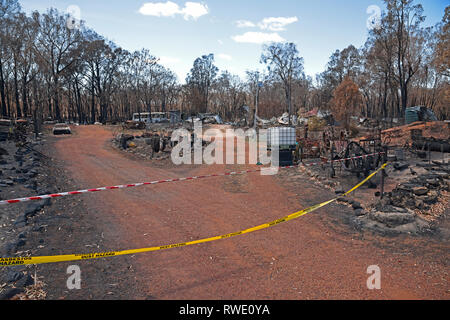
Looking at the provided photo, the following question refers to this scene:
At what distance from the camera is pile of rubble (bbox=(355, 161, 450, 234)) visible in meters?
6.52

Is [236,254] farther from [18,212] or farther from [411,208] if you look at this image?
[18,212]

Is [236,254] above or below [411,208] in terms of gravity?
below

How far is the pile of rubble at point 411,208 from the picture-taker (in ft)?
21.4

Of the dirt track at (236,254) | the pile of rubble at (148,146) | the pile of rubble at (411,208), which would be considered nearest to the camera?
the dirt track at (236,254)

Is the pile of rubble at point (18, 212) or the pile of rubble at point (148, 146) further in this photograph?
the pile of rubble at point (148, 146)

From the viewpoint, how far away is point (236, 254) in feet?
17.6

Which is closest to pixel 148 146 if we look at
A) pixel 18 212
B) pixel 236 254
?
pixel 18 212

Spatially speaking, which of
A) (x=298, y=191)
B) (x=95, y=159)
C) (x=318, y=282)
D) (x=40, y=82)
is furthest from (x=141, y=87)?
(x=318, y=282)

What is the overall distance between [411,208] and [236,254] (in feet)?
16.6

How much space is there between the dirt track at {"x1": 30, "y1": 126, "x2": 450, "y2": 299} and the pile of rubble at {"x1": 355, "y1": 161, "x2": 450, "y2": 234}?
0.51 metres

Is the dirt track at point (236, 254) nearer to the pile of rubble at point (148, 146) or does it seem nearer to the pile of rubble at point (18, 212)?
the pile of rubble at point (18, 212)

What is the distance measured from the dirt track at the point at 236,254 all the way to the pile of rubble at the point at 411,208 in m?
0.51

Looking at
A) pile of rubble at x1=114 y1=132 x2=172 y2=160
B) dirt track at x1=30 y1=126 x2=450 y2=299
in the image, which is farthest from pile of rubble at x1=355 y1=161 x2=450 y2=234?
pile of rubble at x1=114 y1=132 x2=172 y2=160

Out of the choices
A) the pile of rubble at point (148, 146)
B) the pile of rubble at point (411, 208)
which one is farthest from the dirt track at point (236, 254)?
the pile of rubble at point (148, 146)
